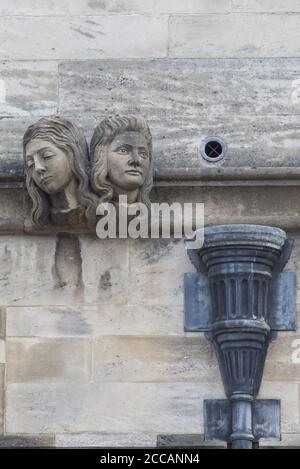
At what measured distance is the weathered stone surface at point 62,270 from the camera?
22.9 meters

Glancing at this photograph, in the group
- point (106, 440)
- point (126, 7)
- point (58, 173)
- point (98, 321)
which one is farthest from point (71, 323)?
point (126, 7)

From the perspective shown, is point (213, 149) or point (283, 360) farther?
point (213, 149)

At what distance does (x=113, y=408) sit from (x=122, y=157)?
1.31 m

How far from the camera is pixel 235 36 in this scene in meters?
→ 23.3

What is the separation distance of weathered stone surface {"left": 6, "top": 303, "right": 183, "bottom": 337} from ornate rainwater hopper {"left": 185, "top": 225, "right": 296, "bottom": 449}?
0.11m

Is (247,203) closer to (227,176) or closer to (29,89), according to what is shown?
(227,176)

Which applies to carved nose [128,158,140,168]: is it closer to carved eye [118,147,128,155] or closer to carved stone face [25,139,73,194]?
carved eye [118,147,128,155]

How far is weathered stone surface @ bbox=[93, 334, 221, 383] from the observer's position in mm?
22750

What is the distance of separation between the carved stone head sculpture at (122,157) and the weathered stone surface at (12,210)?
42cm

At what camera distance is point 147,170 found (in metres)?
22.8

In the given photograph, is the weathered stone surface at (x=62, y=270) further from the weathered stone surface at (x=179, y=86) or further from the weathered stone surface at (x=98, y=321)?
the weathered stone surface at (x=179, y=86)

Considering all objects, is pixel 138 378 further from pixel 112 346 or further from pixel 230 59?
pixel 230 59
